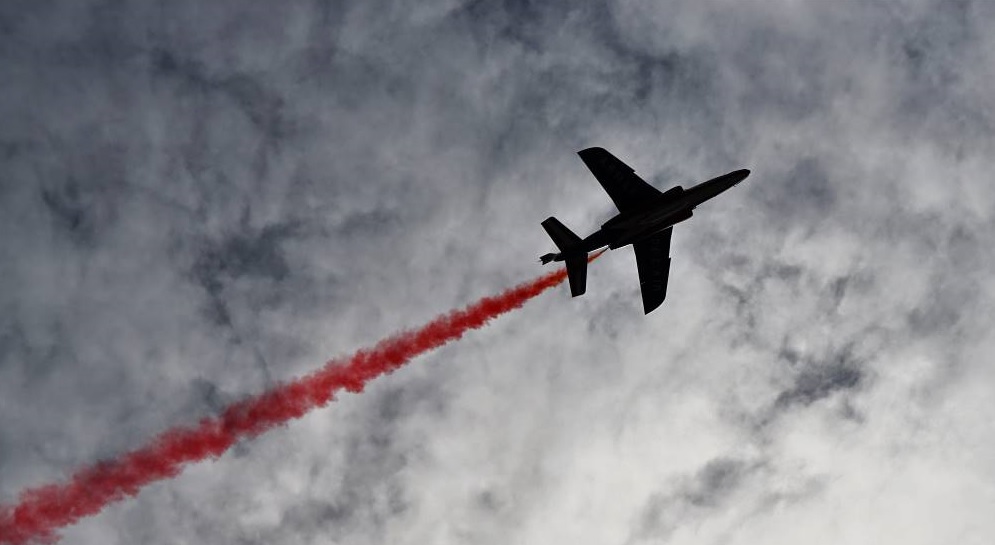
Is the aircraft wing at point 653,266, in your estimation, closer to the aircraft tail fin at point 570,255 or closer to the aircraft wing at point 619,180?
the aircraft wing at point 619,180

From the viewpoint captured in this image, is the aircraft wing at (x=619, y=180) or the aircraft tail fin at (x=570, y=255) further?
the aircraft tail fin at (x=570, y=255)

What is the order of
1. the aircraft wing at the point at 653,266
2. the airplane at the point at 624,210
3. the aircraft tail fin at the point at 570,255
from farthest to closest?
1. the aircraft wing at the point at 653,266
2. the aircraft tail fin at the point at 570,255
3. the airplane at the point at 624,210

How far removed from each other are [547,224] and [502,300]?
11585 millimetres

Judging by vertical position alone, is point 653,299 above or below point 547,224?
below

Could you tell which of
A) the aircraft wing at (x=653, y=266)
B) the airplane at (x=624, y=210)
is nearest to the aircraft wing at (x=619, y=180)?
the airplane at (x=624, y=210)

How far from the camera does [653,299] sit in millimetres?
97812

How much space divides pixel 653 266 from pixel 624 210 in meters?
10.4

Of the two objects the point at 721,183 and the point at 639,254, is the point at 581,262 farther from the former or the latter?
the point at 721,183

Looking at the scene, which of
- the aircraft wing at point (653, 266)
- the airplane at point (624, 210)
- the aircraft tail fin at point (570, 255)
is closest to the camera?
the airplane at point (624, 210)

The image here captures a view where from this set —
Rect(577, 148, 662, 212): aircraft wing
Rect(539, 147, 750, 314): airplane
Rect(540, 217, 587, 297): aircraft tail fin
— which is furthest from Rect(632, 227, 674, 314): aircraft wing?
Rect(540, 217, 587, 297): aircraft tail fin

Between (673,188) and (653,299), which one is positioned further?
(653,299)

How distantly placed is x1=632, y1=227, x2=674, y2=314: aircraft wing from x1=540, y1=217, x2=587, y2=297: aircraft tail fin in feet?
29.1

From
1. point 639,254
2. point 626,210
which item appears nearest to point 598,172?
point 626,210

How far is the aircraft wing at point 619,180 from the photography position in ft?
296
